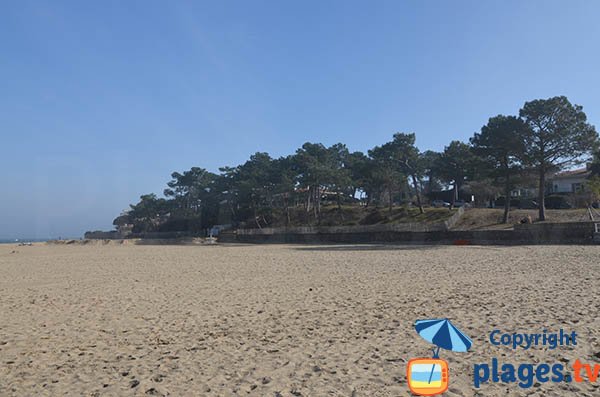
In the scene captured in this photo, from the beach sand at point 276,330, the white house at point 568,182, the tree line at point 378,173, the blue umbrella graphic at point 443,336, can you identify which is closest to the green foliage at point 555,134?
the tree line at point 378,173

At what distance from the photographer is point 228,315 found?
9.46 m

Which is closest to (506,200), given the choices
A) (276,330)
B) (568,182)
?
(568,182)

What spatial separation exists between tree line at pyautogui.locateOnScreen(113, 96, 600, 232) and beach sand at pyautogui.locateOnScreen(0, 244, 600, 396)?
20629mm

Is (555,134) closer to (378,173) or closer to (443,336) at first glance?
(378,173)

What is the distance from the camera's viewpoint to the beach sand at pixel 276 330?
5.32 meters

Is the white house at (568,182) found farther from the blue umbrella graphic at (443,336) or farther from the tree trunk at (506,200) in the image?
the blue umbrella graphic at (443,336)

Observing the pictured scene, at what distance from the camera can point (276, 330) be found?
7918mm

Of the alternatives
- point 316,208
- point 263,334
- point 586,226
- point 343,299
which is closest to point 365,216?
point 316,208

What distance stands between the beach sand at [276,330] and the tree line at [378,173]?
20.6 metres

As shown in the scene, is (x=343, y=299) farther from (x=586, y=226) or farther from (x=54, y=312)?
(x=586, y=226)

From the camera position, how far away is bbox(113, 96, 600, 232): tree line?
32.7 metres

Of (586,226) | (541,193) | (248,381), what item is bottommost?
(248,381)

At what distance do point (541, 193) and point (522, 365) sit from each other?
33098mm

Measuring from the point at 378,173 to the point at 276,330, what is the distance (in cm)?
4171
